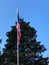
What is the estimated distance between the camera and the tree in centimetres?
3538

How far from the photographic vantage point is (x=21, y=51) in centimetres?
3562

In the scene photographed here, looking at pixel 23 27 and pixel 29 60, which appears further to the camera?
pixel 23 27

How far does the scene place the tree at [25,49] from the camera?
116ft

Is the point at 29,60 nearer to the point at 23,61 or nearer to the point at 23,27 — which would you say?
the point at 23,61

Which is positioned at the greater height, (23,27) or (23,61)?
(23,27)

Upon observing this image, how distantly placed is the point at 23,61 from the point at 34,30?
170 inches

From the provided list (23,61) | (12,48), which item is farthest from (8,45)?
(23,61)

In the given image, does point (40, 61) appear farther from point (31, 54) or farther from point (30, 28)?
point (30, 28)

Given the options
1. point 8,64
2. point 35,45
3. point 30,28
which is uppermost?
point 30,28

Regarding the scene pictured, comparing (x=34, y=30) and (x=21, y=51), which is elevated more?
(x=34, y=30)

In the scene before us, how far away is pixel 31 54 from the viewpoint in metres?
35.4

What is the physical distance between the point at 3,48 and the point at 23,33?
3.05 meters

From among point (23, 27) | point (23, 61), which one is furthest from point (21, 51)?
point (23, 27)

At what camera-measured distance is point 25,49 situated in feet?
118
